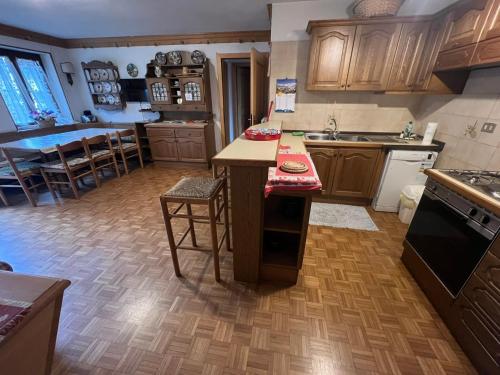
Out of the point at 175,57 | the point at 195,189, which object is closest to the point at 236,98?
the point at 175,57

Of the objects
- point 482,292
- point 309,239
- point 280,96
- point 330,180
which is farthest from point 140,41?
point 482,292

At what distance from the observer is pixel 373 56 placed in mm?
2275

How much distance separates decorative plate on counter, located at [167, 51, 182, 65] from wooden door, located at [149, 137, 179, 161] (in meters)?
1.42

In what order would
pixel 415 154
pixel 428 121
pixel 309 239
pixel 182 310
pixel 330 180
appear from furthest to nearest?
1. pixel 330 180
2. pixel 428 121
3. pixel 415 154
4. pixel 309 239
5. pixel 182 310

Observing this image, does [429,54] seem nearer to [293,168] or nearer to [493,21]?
[493,21]

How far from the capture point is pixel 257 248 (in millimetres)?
1489

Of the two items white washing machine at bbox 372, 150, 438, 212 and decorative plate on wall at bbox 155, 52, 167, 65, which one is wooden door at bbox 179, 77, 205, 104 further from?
white washing machine at bbox 372, 150, 438, 212

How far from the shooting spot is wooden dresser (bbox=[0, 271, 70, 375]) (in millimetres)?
529

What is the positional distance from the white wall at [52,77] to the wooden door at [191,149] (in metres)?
2.56

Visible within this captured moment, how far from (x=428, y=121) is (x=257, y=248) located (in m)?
2.75

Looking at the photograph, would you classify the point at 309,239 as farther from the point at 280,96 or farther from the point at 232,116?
the point at 232,116

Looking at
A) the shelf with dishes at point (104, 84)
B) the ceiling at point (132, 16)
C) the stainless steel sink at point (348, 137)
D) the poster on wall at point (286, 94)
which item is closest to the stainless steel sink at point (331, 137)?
the stainless steel sink at point (348, 137)

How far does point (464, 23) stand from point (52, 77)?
6.31 m

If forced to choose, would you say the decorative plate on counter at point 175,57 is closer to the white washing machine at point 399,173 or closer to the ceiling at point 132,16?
the ceiling at point 132,16
